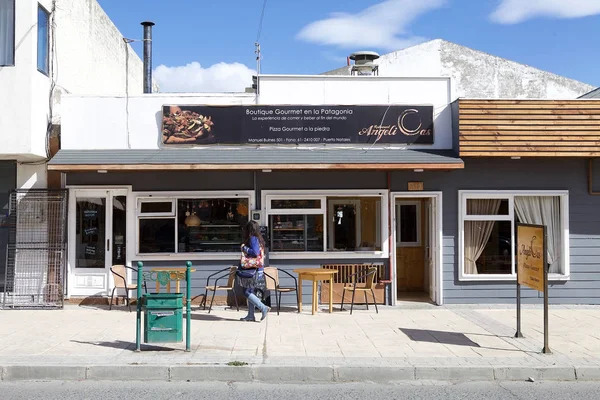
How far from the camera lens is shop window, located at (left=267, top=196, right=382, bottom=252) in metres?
11.5

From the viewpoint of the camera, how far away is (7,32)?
10.6 metres

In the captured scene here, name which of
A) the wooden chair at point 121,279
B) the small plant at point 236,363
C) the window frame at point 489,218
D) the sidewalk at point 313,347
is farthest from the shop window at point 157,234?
the window frame at point 489,218

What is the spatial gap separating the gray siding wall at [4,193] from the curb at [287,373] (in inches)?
199

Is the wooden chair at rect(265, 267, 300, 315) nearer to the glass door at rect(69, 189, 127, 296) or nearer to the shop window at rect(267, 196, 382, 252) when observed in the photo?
the shop window at rect(267, 196, 382, 252)

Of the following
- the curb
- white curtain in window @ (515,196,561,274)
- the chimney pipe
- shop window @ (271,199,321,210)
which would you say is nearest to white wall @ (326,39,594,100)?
the chimney pipe

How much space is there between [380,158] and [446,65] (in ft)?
37.6

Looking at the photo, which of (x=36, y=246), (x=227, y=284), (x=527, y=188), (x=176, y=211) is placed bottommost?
(x=227, y=284)

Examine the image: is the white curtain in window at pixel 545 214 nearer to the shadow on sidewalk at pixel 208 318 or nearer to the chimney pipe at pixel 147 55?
the shadow on sidewalk at pixel 208 318

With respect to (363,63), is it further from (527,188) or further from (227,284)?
(227,284)

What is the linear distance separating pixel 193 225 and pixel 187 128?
6.24 feet

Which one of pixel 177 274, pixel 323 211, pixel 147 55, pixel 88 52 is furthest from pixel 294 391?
pixel 147 55

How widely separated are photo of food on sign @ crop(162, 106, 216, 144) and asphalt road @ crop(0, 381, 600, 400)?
5667mm

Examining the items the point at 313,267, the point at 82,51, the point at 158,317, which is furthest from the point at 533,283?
the point at 82,51

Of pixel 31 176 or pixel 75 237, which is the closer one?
pixel 31 176
